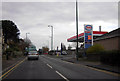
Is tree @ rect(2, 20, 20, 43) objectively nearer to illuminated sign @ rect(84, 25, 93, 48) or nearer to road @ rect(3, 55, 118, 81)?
illuminated sign @ rect(84, 25, 93, 48)

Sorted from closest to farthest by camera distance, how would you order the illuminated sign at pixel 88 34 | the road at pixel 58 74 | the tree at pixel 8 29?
the road at pixel 58 74
the illuminated sign at pixel 88 34
the tree at pixel 8 29

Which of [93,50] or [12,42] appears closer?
[93,50]

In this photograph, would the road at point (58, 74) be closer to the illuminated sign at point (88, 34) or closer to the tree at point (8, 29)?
the illuminated sign at point (88, 34)

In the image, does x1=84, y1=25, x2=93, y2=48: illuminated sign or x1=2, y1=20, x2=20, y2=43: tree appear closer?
x1=84, y1=25, x2=93, y2=48: illuminated sign

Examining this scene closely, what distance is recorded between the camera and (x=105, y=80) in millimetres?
9664

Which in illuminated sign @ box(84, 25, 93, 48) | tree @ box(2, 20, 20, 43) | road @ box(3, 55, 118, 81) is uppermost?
tree @ box(2, 20, 20, 43)

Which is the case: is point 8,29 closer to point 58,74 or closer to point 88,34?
point 88,34

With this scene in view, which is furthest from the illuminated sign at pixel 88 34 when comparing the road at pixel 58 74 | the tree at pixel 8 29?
the tree at pixel 8 29

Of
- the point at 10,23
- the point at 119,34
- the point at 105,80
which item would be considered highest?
the point at 10,23

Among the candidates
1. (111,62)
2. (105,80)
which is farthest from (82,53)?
(105,80)

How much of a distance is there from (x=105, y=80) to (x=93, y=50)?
16547mm

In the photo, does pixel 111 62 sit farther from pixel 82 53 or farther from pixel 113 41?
pixel 82 53

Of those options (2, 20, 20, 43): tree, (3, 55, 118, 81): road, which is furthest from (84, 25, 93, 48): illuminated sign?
(2, 20, 20, 43): tree

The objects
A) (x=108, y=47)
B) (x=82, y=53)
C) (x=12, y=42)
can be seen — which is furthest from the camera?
(x=12, y=42)
